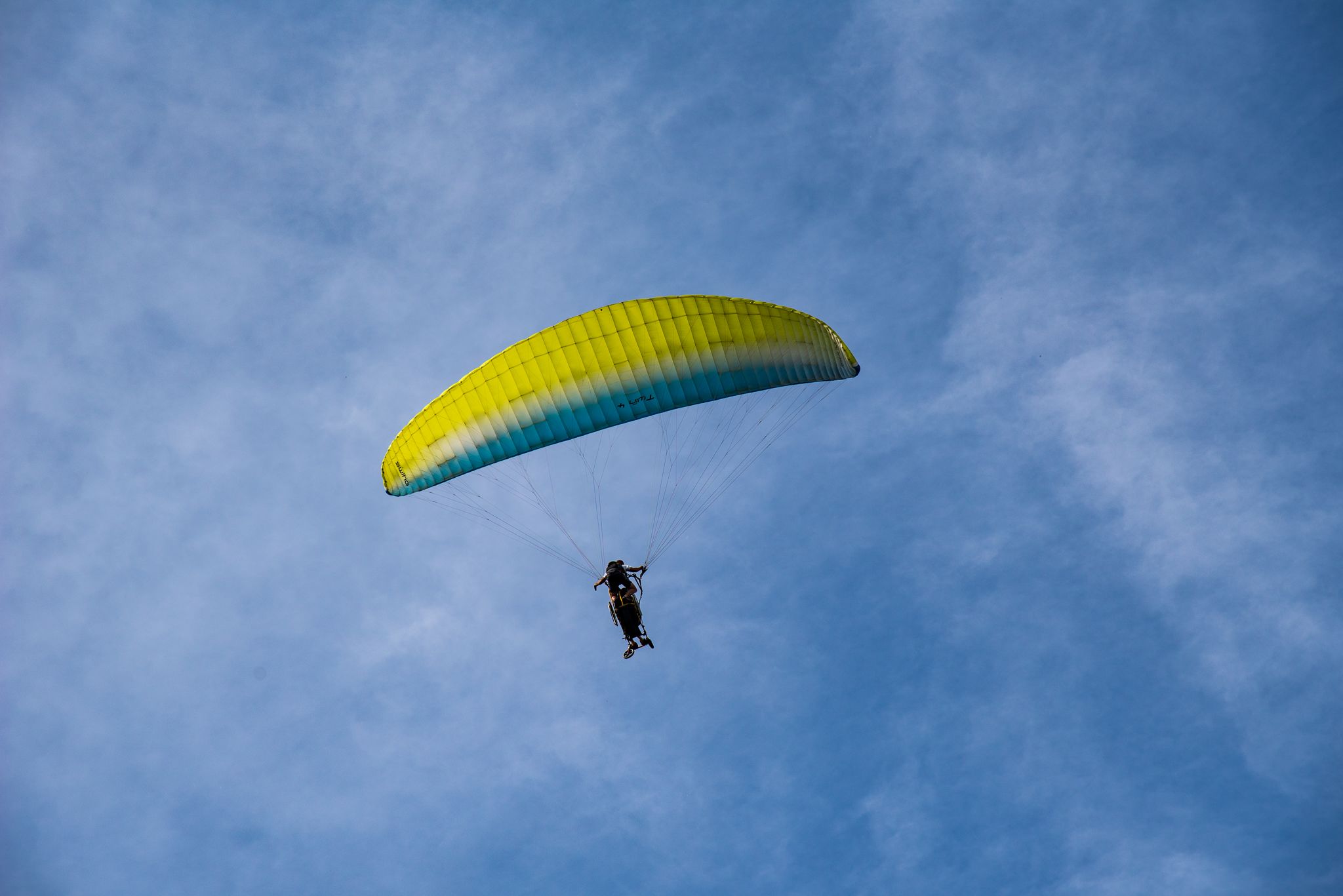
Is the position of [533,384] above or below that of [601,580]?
above

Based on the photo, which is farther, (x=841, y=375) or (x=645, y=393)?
(x=841, y=375)

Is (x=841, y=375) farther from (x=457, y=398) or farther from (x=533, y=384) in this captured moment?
(x=457, y=398)

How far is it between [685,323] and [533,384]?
3.78 m

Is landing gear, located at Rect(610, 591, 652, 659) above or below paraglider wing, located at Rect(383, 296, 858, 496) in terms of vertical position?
below

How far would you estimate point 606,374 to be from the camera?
23281mm

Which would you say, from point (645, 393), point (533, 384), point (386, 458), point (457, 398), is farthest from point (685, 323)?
point (386, 458)

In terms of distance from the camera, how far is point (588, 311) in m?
23.0

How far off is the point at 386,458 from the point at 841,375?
1155 centimetres

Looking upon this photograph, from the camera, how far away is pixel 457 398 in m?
23.4

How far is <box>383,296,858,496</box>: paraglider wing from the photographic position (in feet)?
76.0

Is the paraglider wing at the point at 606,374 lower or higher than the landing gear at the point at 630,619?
higher

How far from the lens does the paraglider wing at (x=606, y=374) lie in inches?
912

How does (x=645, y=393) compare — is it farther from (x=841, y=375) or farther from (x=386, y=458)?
(x=386, y=458)

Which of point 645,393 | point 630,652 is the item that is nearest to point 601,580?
point 630,652
